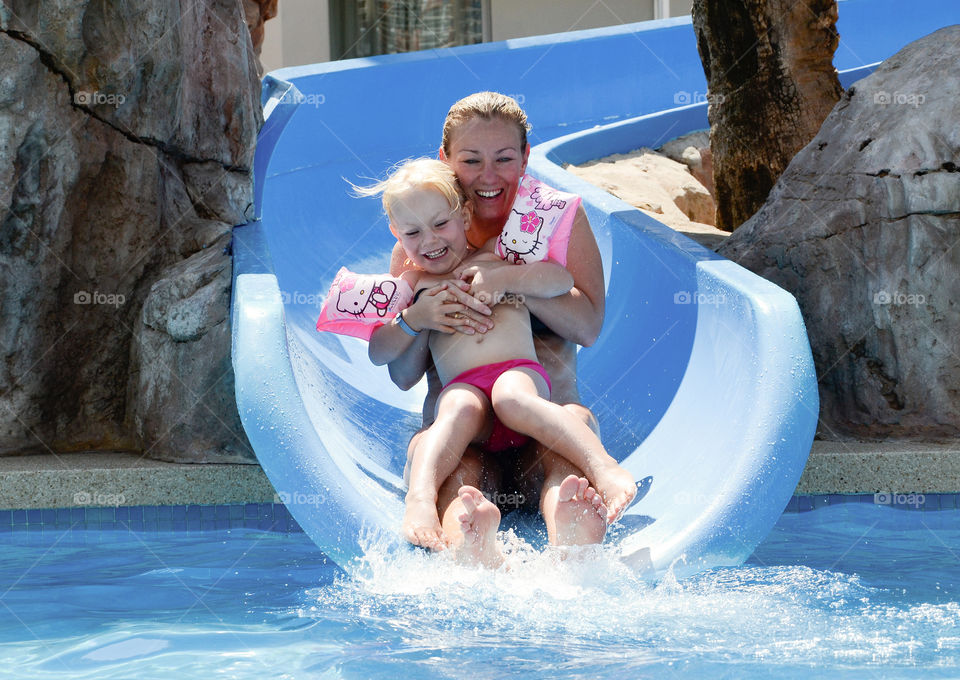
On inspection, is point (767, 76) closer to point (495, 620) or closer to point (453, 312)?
point (453, 312)

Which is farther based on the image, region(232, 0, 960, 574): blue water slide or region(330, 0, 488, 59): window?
region(330, 0, 488, 59): window

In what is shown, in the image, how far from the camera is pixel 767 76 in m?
5.03

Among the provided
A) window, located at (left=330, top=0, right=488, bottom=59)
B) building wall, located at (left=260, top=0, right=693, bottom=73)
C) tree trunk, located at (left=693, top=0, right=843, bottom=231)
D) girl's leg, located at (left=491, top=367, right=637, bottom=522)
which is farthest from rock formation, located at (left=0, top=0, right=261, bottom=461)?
window, located at (left=330, top=0, right=488, bottom=59)

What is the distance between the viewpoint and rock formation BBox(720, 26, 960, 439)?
11.0ft

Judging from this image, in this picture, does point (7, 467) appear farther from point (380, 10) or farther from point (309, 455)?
point (380, 10)

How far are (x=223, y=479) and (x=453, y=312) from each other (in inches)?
42.1

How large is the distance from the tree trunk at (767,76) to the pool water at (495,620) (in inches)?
107

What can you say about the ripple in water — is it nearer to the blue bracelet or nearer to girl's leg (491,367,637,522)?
girl's leg (491,367,637,522)

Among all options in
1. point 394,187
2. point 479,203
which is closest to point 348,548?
point 394,187

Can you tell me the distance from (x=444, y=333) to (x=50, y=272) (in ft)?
5.02

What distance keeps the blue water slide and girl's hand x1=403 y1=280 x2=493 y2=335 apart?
34 cm

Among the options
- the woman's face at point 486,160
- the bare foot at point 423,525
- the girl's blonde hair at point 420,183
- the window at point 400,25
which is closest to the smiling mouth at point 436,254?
the girl's blonde hair at point 420,183

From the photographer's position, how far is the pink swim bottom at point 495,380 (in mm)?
2574

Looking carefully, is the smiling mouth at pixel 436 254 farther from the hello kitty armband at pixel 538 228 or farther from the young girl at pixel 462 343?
the hello kitty armband at pixel 538 228
